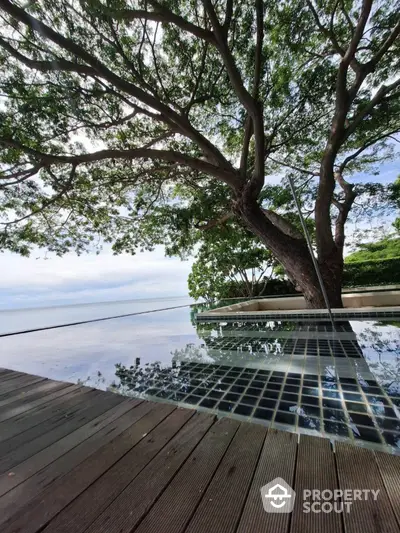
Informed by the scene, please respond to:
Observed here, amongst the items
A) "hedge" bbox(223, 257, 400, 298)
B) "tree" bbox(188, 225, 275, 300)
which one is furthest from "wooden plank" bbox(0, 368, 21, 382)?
"hedge" bbox(223, 257, 400, 298)

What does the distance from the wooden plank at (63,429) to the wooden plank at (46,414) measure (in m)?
0.05

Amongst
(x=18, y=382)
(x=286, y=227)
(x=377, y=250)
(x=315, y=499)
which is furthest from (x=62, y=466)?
(x=377, y=250)

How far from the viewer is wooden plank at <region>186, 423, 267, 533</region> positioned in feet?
2.23

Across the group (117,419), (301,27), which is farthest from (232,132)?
(117,419)

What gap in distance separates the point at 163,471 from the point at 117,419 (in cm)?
53

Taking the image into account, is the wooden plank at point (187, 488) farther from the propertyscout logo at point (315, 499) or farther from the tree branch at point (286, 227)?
the tree branch at point (286, 227)

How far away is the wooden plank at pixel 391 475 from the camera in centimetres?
70

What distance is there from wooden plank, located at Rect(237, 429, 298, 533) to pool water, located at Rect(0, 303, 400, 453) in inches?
8.5

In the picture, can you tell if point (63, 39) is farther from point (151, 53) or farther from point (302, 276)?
point (302, 276)

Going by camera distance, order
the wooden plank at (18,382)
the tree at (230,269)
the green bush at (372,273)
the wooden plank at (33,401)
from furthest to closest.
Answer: the green bush at (372,273), the tree at (230,269), the wooden plank at (18,382), the wooden plank at (33,401)

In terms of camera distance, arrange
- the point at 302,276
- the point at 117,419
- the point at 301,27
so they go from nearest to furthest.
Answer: the point at 117,419 → the point at 301,27 → the point at 302,276

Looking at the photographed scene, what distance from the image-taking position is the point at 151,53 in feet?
12.9

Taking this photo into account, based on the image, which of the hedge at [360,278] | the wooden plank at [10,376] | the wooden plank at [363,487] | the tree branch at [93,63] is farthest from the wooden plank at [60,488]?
the hedge at [360,278]

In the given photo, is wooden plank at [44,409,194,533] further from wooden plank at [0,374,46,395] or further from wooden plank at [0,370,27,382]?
wooden plank at [0,370,27,382]
